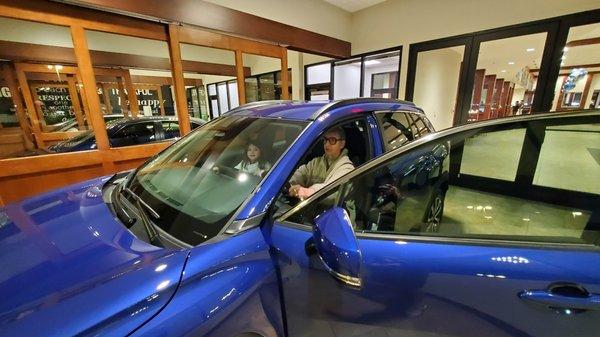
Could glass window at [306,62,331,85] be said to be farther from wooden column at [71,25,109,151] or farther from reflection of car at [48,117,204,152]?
wooden column at [71,25,109,151]

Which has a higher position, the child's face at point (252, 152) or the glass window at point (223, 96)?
the glass window at point (223, 96)

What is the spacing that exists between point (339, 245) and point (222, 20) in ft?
13.7

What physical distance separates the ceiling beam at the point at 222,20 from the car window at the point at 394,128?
3223mm

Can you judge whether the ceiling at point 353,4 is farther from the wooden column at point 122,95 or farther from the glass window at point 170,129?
the wooden column at point 122,95

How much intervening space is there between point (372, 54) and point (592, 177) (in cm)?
562

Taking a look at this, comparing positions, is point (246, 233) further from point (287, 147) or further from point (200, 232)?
point (287, 147)

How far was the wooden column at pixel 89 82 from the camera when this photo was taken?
283 centimetres

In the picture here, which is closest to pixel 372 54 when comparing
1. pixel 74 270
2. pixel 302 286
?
pixel 302 286

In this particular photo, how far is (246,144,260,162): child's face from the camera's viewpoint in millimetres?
1496

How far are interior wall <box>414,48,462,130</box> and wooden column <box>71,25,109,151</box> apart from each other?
558 centimetres

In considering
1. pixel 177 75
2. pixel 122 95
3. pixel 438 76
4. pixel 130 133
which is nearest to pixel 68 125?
pixel 130 133

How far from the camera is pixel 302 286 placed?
103cm

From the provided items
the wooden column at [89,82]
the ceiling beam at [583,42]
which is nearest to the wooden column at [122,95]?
the wooden column at [89,82]

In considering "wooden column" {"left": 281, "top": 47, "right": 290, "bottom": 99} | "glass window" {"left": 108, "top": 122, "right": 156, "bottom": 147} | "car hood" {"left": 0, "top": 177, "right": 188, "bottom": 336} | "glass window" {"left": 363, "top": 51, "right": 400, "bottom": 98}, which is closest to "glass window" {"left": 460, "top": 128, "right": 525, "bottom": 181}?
"car hood" {"left": 0, "top": 177, "right": 188, "bottom": 336}
